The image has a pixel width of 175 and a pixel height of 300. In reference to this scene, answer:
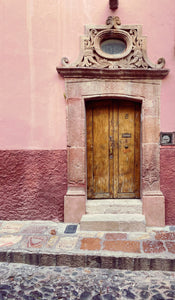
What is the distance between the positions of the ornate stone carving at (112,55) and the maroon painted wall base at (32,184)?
1.80m

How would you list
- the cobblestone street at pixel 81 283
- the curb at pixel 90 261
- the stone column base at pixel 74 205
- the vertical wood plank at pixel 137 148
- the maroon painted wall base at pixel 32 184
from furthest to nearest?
the vertical wood plank at pixel 137 148 → the maroon painted wall base at pixel 32 184 → the stone column base at pixel 74 205 → the curb at pixel 90 261 → the cobblestone street at pixel 81 283

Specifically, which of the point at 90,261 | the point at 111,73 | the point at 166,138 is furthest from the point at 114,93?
the point at 90,261

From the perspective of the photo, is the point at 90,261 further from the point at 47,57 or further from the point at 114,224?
the point at 47,57

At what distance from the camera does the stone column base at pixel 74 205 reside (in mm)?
3844

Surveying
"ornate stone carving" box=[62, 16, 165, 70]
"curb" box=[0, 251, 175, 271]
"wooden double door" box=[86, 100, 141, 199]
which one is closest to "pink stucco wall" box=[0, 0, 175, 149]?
"ornate stone carving" box=[62, 16, 165, 70]

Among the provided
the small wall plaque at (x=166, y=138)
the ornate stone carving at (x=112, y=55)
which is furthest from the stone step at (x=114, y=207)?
the ornate stone carving at (x=112, y=55)

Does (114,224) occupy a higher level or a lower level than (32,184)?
lower

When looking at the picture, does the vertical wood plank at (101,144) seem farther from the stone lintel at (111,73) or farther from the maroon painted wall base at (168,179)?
the maroon painted wall base at (168,179)

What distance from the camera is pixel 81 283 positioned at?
2596 millimetres

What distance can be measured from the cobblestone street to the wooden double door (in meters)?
1.56

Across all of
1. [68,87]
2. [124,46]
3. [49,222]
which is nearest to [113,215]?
[49,222]

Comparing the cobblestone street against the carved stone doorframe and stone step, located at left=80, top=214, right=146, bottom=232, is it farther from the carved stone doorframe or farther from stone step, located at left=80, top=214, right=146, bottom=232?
the carved stone doorframe

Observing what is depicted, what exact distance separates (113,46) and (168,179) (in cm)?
265

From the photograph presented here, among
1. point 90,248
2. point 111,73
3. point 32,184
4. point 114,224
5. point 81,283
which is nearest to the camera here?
point 81,283
